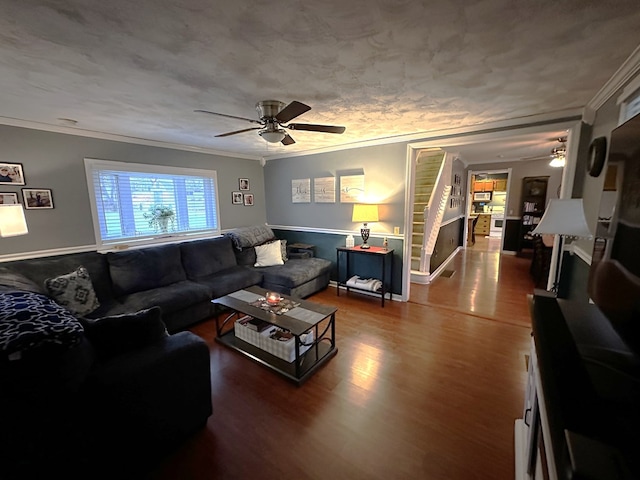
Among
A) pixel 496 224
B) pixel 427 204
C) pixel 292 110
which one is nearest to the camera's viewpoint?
pixel 292 110

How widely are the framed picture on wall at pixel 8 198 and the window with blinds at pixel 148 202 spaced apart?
619mm

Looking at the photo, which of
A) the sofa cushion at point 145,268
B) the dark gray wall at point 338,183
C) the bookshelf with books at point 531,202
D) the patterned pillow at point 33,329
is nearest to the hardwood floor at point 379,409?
the sofa cushion at point 145,268

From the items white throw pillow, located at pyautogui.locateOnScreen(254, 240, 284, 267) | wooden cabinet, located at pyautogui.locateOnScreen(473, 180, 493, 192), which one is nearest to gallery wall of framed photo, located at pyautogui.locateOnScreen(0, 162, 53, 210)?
white throw pillow, located at pyautogui.locateOnScreen(254, 240, 284, 267)

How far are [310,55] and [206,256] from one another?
3.07 meters

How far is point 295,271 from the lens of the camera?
379 centimetres

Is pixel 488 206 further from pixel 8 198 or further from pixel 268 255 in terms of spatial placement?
pixel 8 198

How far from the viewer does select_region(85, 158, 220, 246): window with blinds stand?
3.30 m

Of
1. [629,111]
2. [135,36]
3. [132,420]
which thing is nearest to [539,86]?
[629,111]

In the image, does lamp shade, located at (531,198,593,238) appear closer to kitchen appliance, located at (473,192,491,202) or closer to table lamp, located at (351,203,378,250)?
table lamp, located at (351,203,378,250)

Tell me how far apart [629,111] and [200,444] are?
11.2 ft

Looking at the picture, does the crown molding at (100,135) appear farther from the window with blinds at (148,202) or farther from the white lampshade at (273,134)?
the white lampshade at (273,134)

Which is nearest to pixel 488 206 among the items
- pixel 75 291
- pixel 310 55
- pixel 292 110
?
pixel 292 110

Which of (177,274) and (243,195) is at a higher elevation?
(243,195)

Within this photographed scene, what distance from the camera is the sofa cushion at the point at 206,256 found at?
363 centimetres
